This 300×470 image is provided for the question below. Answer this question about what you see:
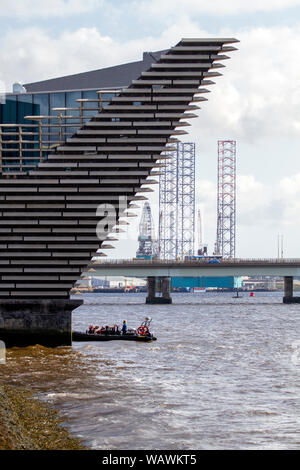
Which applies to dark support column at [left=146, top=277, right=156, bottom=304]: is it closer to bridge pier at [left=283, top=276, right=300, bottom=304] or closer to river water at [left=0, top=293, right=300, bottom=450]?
bridge pier at [left=283, top=276, right=300, bottom=304]

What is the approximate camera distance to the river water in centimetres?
2486

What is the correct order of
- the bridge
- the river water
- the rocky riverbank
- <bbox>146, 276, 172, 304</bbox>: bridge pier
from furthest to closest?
1. <bbox>146, 276, 172, 304</bbox>: bridge pier
2. the bridge
3. the river water
4. the rocky riverbank

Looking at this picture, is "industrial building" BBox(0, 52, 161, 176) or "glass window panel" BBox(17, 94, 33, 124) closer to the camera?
"industrial building" BBox(0, 52, 161, 176)

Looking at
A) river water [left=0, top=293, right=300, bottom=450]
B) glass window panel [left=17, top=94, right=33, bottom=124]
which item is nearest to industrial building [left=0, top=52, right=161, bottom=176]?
glass window panel [left=17, top=94, right=33, bottom=124]

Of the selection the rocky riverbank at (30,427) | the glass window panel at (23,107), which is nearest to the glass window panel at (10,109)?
the glass window panel at (23,107)

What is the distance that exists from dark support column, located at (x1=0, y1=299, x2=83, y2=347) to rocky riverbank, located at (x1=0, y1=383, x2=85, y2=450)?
585 inches

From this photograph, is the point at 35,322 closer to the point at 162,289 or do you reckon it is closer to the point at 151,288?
the point at 151,288

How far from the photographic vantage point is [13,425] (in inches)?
797

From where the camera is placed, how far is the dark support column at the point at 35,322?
4688cm

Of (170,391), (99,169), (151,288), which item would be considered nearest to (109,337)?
(99,169)

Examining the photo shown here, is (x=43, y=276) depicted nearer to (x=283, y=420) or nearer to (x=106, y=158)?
(x=106, y=158)

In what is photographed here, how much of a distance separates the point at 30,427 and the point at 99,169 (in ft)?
79.0

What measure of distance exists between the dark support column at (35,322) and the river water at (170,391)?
902 mm

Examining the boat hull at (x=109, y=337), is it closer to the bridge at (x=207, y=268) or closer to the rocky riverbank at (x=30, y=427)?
the rocky riverbank at (x=30, y=427)
